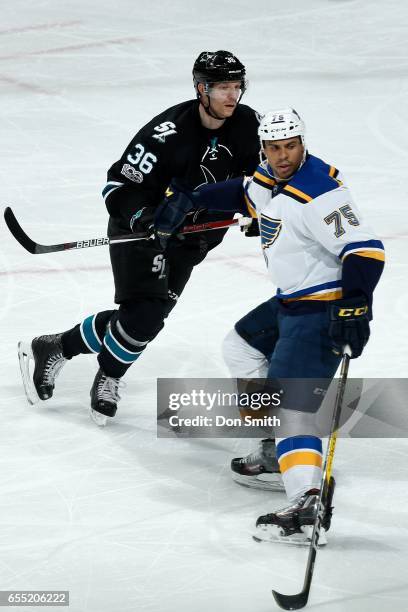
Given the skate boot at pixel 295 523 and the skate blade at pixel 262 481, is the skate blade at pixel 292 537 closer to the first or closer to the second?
the skate boot at pixel 295 523

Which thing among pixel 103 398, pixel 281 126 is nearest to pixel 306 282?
pixel 281 126

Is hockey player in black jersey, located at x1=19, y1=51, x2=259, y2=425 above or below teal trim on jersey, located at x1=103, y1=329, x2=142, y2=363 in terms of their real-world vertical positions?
above

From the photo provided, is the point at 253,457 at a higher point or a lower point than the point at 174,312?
lower

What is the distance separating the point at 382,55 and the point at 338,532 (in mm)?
5895

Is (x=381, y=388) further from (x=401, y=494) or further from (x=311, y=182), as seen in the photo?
(x=311, y=182)

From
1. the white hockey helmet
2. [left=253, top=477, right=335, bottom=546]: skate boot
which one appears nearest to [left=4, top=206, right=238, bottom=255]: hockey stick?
the white hockey helmet

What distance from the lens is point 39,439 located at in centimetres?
359

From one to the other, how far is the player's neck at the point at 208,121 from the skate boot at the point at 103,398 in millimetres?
864

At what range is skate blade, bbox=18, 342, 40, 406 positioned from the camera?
12.6ft

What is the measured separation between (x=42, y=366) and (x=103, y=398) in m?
0.29

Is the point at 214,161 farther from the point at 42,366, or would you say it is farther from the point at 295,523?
the point at 295,523

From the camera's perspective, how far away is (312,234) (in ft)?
9.70

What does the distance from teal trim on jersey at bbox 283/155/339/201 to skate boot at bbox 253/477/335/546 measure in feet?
2.39

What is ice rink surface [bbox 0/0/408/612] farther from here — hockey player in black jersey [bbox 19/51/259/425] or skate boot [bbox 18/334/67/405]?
hockey player in black jersey [bbox 19/51/259/425]
